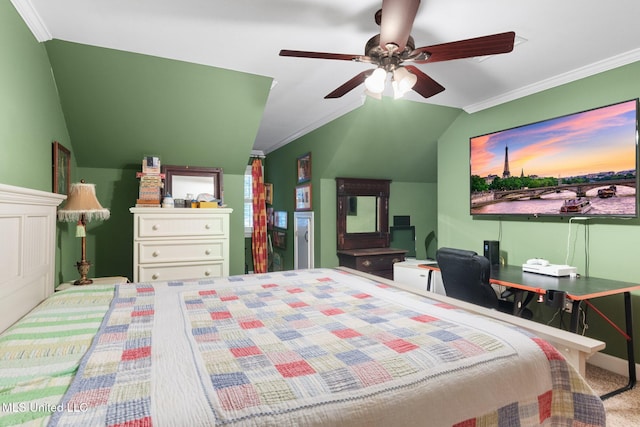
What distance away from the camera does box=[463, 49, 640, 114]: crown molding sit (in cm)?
253

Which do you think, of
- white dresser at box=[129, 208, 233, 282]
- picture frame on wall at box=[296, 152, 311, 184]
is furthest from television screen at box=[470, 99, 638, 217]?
white dresser at box=[129, 208, 233, 282]

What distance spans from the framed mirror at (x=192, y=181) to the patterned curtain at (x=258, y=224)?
204cm

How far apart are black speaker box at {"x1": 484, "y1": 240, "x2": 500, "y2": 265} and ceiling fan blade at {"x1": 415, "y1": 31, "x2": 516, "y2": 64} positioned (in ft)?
7.06

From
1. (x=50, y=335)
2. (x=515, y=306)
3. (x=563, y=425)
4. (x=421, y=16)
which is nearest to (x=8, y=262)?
(x=50, y=335)

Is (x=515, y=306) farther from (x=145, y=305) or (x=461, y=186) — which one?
(x=145, y=305)

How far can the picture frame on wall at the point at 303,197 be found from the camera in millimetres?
4926

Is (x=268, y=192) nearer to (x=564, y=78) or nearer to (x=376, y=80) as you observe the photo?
(x=376, y=80)

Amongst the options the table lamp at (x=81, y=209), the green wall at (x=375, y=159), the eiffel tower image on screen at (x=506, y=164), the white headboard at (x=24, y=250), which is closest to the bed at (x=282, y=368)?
the white headboard at (x=24, y=250)

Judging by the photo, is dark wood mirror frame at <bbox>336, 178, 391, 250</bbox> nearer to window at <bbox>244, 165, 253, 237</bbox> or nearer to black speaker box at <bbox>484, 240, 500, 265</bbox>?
black speaker box at <bbox>484, 240, 500, 265</bbox>

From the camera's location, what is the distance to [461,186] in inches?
157

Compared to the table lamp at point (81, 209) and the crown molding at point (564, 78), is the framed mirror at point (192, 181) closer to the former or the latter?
the table lamp at point (81, 209)

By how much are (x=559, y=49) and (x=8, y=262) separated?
3662mm

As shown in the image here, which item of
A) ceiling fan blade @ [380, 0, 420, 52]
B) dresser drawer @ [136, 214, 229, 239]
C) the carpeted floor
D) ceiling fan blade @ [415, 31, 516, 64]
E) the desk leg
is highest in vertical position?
ceiling fan blade @ [380, 0, 420, 52]

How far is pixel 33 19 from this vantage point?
2025 millimetres
